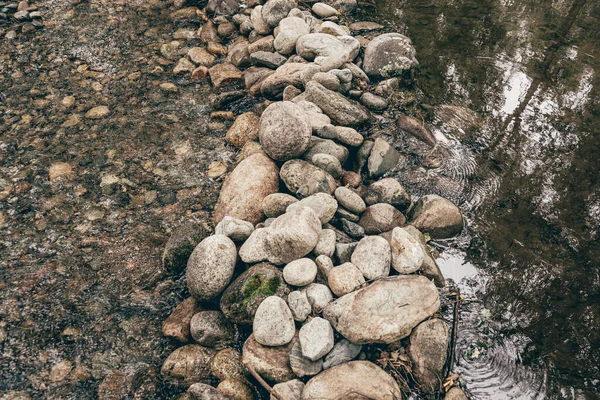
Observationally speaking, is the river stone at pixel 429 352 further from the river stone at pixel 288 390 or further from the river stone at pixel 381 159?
the river stone at pixel 381 159

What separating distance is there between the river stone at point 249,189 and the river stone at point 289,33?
2.34 meters

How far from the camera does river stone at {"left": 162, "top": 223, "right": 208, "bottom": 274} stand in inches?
165

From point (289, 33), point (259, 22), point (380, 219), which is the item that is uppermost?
point (289, 33)

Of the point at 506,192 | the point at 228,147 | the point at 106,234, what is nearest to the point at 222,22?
the point at 228,147

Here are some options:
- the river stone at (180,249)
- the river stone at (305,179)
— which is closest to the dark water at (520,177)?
the river stone at (305,179)

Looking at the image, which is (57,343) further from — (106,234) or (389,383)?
(389,383)

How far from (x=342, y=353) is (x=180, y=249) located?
1.91 m

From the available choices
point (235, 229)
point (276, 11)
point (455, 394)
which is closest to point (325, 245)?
point (235, 229)

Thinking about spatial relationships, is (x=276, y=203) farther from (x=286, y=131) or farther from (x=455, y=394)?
(x=455, y=394)

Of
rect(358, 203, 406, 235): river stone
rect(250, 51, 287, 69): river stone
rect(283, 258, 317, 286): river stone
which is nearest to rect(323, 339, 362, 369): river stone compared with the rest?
rect(283, 258, 317, 286): river stone

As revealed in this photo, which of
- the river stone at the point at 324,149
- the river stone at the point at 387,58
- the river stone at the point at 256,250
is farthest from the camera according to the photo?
the river stone at the point at 387,58

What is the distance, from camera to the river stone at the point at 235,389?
319 cm

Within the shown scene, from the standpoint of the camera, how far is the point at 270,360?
3.30 m

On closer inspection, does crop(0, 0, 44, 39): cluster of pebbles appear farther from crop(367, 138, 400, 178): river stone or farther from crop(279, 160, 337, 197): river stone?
crop(367, 138, 400, 178): river stone
